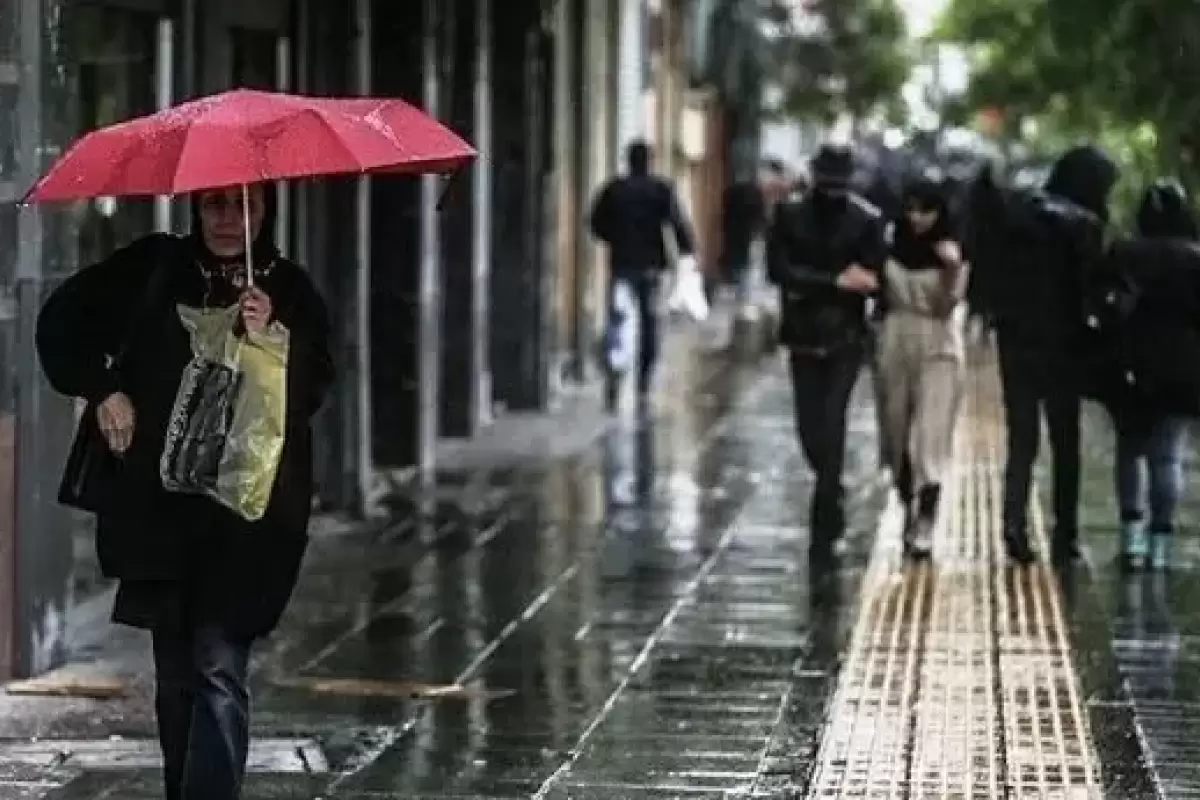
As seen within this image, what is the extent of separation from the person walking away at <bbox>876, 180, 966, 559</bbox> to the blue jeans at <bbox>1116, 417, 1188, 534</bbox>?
869 mm

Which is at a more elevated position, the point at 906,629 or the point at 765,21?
the point at 765,21

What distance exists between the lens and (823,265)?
43.1ft

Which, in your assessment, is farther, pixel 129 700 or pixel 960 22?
pixel 960 22

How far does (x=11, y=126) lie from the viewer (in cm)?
973

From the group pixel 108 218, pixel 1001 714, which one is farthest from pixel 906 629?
pixel 108 218

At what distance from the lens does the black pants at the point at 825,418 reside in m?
13.3

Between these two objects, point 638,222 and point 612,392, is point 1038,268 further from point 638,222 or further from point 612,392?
point 612,392

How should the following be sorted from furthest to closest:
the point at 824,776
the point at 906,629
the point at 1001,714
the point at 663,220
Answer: the point at 663,220
the point at 906,629
the point at 1001,714
the point at 824,776

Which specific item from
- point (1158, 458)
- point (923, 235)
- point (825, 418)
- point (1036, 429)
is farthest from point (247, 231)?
point (1158, 458)

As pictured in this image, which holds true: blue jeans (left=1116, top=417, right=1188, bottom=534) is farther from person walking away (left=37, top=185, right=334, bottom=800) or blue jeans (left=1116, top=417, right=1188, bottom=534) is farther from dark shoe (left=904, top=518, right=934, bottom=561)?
person walking away (left=37, top=185, right=334, bottom=800)

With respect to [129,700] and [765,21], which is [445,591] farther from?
[765,21]

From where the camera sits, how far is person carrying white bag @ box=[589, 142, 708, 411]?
21.1m

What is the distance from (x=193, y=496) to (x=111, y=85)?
4856 mm

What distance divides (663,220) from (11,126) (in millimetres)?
11652
